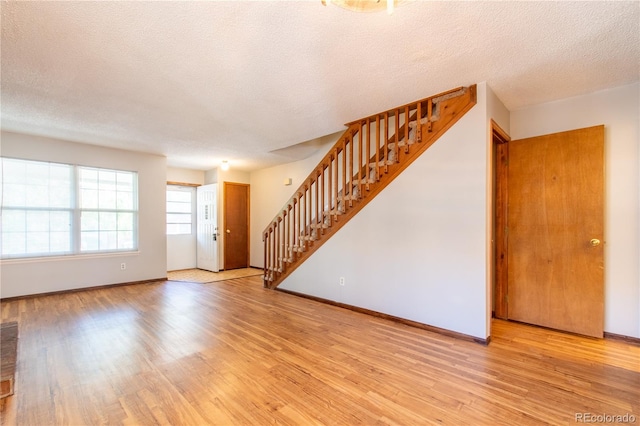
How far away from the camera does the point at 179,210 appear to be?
7016 mm

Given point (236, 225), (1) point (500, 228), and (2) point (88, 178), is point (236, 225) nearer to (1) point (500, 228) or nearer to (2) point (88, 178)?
(2) point (88, 178)

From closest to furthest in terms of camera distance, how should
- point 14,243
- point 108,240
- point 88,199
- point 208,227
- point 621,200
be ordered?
point 621,200 < point 14,243 < point 88,199 < point 108,240 < point 208,227

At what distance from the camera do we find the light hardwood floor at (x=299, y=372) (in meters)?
1.77

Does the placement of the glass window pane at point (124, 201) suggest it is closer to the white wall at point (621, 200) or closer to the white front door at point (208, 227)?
the white front door at point (208, 227)

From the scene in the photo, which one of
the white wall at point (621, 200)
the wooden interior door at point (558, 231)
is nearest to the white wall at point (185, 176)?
the wooden interior door at point (558, 231)

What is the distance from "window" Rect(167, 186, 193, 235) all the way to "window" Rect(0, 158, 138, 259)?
143 cm

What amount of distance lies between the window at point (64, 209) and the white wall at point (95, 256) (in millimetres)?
126

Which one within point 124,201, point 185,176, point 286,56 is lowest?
point 124,201

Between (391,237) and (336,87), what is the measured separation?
184 centimetres

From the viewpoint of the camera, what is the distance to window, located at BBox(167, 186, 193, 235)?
6.83m

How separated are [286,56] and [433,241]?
2348 millimetres

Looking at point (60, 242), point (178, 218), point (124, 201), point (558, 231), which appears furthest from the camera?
point (178, 218)

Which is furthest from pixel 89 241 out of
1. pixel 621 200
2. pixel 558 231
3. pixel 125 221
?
pixel 621 200

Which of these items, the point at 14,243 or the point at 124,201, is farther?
the point at 124,201
